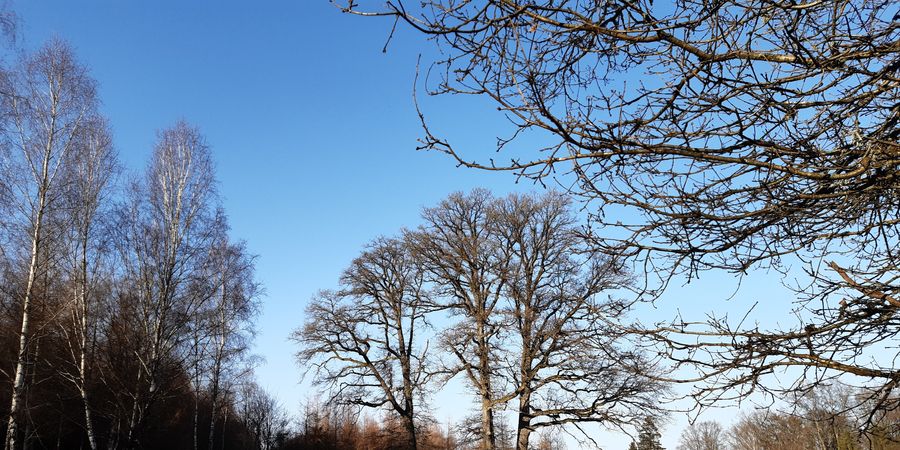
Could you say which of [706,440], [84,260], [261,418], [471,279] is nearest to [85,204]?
[84,260]

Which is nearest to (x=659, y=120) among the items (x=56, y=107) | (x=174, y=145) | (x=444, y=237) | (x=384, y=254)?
(x=56, y=107)

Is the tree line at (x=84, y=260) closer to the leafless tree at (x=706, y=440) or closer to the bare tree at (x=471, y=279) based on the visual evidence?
the bare tree at (x=471, y=279)

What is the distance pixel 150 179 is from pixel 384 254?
7675mm

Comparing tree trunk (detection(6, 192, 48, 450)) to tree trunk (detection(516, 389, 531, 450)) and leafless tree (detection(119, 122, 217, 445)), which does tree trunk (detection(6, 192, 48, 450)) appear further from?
tree trunk (detection(516, 389, 531, 450))

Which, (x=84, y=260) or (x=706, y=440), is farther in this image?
(x=706, y=440)

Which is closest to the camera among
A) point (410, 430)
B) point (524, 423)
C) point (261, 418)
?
point (524, 423)

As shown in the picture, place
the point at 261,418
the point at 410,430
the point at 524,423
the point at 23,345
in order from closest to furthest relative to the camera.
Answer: the point at 23,345 → the point at 524,423 → the point at 410,430 → the point at 261,418

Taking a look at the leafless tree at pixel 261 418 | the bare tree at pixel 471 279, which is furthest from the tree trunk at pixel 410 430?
the leafless tree at pixel 261 418

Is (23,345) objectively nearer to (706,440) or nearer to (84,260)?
(84,260)

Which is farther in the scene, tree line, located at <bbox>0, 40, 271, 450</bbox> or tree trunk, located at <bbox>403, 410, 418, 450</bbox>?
tree trunk, located at <bbox>403, 410, 418, 450</bbox>

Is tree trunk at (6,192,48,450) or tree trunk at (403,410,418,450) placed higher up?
tree trunk at (6,192,48,450)

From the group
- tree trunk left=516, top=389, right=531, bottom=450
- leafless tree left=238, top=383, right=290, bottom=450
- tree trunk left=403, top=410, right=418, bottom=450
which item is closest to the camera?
tree trunk left=516, top=389, right=531, bottom=450

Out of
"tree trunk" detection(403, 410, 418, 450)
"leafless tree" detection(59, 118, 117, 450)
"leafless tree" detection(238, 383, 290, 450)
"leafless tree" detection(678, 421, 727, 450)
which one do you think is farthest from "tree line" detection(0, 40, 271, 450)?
"leafless tree" detection(678, 421, 727, 450)

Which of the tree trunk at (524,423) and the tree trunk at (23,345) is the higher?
the tree trunk at (23,345)
